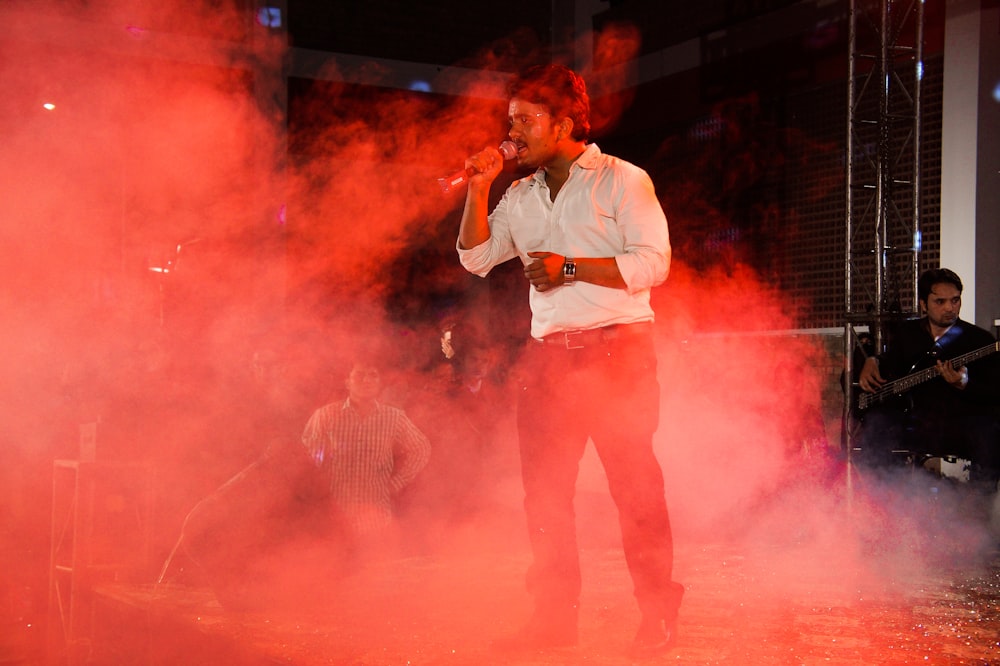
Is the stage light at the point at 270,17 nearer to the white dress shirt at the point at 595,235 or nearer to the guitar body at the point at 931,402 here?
the guitar body at the point at 931,402

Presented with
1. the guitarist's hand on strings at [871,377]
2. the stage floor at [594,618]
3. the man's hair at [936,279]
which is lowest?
the stage floor at [594,618]

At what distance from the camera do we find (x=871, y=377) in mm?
6156

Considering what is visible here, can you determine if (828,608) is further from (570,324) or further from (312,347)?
(312,347)

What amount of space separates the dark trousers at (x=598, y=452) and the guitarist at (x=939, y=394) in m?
3.35

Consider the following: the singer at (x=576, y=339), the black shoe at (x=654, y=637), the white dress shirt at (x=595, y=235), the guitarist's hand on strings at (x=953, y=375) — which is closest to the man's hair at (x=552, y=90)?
the singer at (x=576, y=339)

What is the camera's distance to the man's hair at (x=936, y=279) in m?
5.57

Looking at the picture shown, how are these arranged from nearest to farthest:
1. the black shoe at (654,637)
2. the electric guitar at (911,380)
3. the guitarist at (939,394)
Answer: the black shoe at (654,637) < the guitarist at (939,394) < the electric guitar at (911,380)

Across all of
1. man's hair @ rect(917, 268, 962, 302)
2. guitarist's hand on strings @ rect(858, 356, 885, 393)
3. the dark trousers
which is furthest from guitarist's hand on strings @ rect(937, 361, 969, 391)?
the dark trousers

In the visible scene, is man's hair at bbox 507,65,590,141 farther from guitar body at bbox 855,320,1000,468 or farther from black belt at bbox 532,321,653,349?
guitar body at bbox 855,320,1000,468

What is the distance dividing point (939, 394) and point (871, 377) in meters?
0.62

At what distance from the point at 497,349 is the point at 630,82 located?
494 cm

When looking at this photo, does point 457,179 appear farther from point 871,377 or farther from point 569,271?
point 871,377

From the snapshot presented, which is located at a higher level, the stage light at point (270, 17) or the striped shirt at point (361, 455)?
the stage light at point (270, 17)

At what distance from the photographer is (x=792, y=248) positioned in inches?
381
